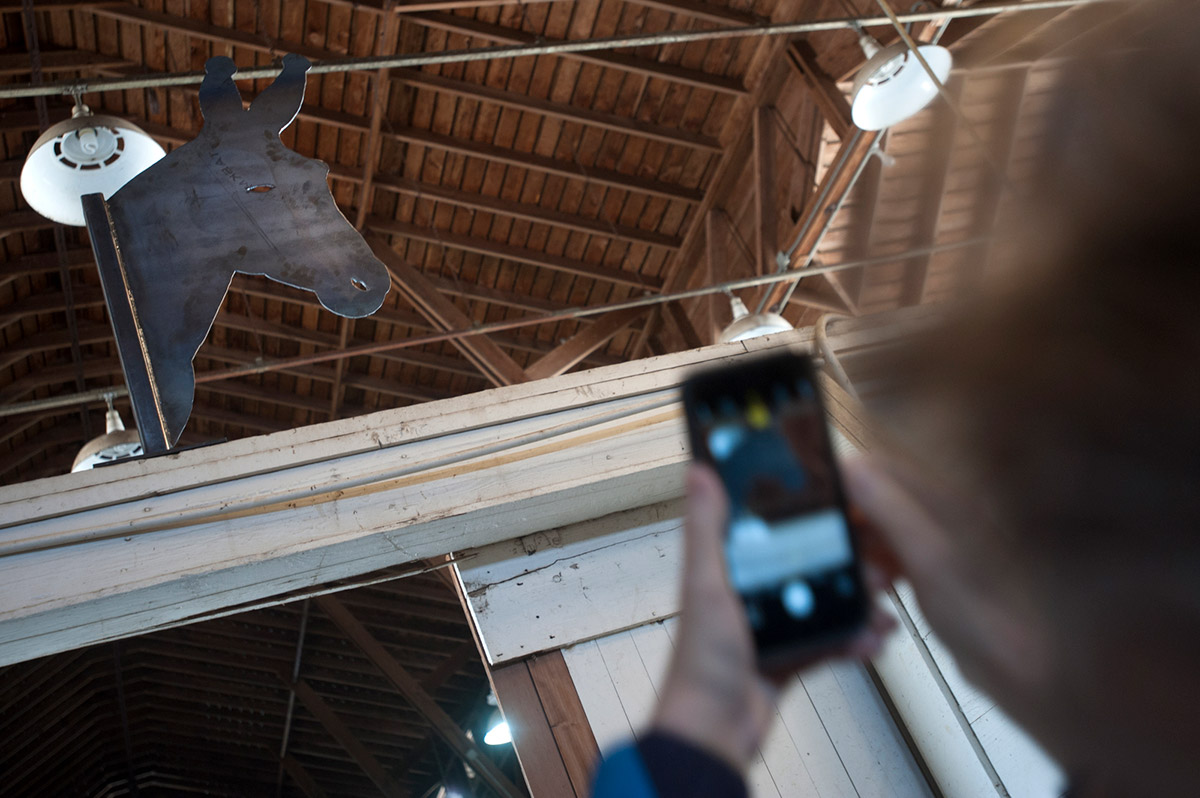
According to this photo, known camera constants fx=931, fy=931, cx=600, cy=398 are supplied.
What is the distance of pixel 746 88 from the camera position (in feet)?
24.9

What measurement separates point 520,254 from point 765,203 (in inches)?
110

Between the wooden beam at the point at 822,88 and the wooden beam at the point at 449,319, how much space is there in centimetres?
317

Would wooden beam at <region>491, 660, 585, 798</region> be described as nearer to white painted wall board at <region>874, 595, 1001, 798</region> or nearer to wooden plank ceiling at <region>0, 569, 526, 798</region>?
white painted wall board at <region>874, 595, 1001, 798</region>

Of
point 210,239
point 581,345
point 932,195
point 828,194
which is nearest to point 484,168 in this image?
point 581,345

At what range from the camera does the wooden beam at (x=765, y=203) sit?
7097 millimetres

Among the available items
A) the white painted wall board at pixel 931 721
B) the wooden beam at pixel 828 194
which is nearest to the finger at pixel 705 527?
the white painted wall board at pixel 931 721

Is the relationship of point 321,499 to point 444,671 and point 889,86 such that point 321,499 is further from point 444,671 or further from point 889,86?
point 444,671

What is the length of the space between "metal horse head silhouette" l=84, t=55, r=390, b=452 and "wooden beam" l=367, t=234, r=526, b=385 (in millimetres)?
5663

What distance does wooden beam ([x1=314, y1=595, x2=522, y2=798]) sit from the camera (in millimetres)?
10242

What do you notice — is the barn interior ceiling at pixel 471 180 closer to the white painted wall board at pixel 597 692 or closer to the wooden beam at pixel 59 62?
the wooden beam at pixel 59 62

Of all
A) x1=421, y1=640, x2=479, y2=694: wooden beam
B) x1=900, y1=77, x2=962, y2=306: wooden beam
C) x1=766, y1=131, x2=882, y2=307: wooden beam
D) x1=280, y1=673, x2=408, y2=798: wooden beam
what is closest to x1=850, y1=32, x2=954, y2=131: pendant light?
x1=766, y1=131, x2=882, y2=307: wooden beam

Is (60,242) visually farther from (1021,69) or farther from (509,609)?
(1021,69)

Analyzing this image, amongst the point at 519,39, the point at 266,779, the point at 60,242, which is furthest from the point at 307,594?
the point at 266,779

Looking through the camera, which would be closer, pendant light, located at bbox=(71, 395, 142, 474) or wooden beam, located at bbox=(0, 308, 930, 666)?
wooden beam, located at bbox=(0, 308, 930, 666)
